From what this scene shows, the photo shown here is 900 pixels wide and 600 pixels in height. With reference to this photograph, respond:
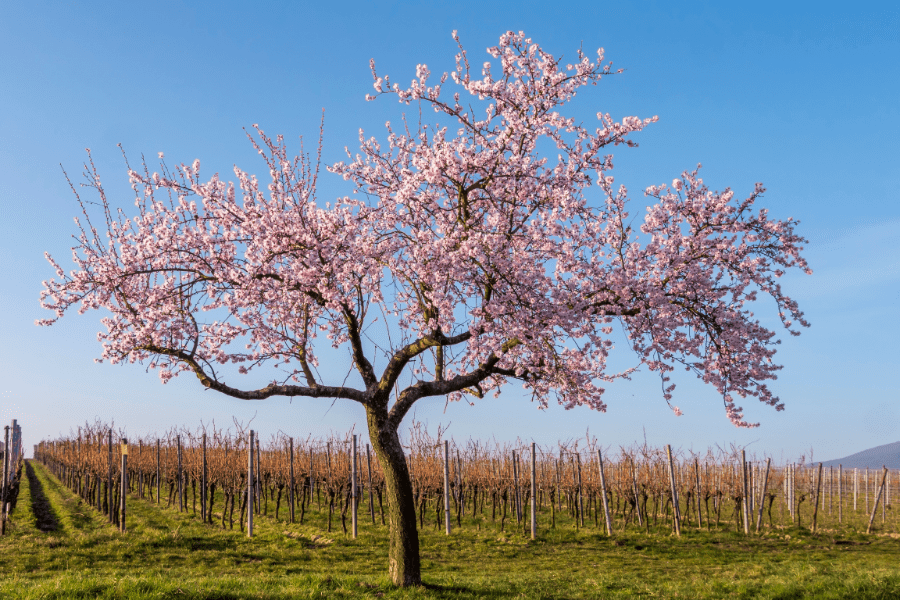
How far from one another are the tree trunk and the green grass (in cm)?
40

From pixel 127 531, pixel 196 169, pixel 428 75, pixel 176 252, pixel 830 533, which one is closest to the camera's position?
pixel 428 75

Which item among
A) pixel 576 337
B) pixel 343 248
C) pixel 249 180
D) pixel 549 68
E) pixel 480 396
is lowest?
pixel 480 396

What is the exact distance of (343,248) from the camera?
1065cm

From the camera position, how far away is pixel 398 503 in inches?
423

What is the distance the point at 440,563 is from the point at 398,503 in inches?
206

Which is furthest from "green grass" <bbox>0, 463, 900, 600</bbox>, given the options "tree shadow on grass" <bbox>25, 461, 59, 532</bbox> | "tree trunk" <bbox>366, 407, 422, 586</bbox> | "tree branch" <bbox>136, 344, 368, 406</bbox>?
"tree branch" <bbox>136, 344, 368, 406</bbox>

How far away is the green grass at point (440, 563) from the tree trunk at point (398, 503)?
15.9 inches

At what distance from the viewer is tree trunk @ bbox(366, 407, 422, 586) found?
10.6 meters

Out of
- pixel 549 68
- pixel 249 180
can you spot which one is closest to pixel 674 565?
pixel 549 68

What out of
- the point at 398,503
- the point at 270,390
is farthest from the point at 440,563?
the point at 270,390

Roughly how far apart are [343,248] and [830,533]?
66.6 ft

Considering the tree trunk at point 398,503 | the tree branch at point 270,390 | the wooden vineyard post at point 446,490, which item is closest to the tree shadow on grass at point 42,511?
the wooden vineyard post at point 446,490

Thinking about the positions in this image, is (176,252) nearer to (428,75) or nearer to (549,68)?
(428,75)

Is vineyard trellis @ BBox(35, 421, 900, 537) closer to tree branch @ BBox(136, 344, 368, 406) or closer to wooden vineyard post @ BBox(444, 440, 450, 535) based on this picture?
wooden vineyard post @ BBox(444, 440, 450, 535)
